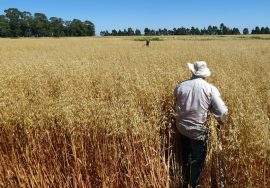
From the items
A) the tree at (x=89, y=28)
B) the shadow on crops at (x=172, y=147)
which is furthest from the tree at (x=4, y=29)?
the shadow on crops at (x=172, y=147)

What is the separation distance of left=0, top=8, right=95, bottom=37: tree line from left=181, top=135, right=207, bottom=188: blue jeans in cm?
9719

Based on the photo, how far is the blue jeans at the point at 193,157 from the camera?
4141 millimetres

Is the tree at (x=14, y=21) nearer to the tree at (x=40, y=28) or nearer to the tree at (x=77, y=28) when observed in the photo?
the tree at (x=40, y=28)

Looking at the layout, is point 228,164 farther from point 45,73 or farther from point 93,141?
point 45,73

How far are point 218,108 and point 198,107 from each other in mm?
229

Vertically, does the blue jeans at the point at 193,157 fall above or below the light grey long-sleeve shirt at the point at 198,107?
below

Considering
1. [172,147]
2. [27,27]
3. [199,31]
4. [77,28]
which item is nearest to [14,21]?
[27,27]

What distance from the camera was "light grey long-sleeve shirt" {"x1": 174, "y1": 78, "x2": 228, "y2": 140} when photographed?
13.5 ft

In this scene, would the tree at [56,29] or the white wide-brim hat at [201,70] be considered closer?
the white wide-brim hat at [201,70]

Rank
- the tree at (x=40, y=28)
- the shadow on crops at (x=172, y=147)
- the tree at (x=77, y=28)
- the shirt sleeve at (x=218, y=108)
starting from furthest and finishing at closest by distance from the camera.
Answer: the tree at (x=77, y=28) → the tree at (x=40, y=28) → the shadow on crops at (x=172, y=147) → the shirt sleeve at (x=218, y=108)

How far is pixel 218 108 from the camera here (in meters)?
4.07

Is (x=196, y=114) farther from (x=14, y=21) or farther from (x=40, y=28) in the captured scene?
(x=14, y=21)

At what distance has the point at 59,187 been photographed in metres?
4.00

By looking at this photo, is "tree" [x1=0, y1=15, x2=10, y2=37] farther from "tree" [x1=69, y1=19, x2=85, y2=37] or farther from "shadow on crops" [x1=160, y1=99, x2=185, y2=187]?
"shadow on crops" [x1=160, y1=99, x2=185, y2=187]
